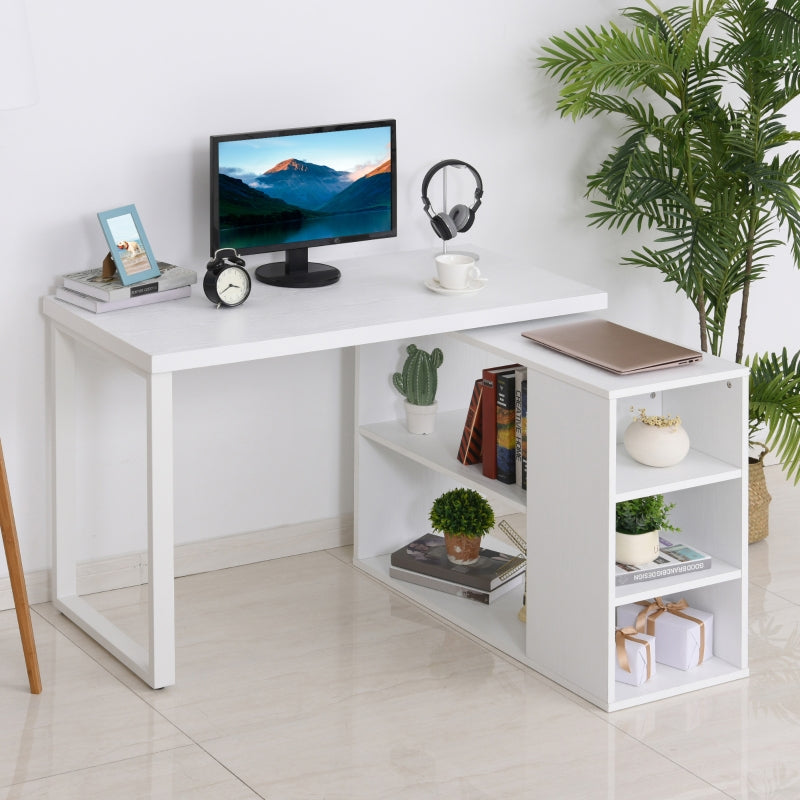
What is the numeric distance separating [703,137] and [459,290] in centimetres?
97

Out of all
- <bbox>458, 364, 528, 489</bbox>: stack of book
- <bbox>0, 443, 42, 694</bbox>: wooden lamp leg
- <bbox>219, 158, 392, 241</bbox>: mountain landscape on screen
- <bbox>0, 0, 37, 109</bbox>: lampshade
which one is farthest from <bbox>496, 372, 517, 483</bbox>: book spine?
<bbox>0, 0, 37, 109</bbox>: lampshade

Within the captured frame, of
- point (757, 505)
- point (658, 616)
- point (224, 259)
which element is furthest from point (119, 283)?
point (757, 505)

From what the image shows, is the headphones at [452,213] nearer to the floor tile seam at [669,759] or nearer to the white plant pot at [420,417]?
the white plant pot at [420,417]

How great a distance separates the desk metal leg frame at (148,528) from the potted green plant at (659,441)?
98 centimetres

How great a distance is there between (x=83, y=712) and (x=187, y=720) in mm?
222

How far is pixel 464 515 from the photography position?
362 centimetres

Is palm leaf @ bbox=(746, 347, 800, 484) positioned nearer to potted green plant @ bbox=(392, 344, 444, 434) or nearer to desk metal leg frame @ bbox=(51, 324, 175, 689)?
potted green plant @ bbox=(392, 344, 444, 434)

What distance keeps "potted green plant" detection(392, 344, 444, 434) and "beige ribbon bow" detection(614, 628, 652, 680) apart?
83 centimetres

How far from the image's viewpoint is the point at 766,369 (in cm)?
397

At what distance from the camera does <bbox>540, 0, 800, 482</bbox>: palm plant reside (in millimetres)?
3723

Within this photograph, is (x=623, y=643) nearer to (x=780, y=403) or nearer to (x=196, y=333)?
(x=780, y=403)

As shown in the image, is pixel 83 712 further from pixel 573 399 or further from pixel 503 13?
pixel 503 13

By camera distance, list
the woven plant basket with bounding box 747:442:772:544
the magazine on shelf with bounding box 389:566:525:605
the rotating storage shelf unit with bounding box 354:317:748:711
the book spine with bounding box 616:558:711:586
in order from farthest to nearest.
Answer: the woven plant basket with bounding box 747:442:772:544
the magazine on shelf with bounding box 389:566:525:605
the book spine with bounding box 616:558:711:586
the rotating storage shelf unit with bounding box 354:317:748:711

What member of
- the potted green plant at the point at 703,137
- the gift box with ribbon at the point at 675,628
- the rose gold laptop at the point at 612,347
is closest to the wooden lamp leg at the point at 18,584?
the rose gold laptop at the point at 612,347
